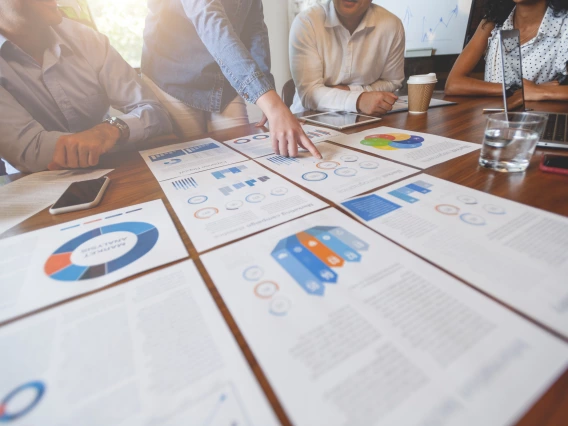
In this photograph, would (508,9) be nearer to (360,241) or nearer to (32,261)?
(360,241)

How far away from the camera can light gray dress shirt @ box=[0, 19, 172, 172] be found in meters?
0.68

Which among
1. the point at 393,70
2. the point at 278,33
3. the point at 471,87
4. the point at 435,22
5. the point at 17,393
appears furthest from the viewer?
the point at 278,33

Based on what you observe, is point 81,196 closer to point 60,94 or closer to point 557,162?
point 60,94

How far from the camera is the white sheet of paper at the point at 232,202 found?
0.37 m

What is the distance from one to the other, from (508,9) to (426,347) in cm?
157

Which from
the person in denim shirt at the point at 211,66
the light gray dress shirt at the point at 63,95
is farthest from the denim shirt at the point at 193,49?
the light gray dress shirt at the point at 63,95

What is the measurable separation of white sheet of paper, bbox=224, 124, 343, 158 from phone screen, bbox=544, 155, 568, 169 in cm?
43

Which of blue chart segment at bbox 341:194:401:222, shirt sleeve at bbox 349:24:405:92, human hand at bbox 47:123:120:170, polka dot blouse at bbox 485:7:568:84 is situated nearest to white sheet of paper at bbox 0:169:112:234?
human hand at bbox 47:123:120:170

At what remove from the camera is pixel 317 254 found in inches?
12.2

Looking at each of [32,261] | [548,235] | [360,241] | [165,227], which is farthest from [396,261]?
[32,261]

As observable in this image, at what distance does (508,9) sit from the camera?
1154 millimetres

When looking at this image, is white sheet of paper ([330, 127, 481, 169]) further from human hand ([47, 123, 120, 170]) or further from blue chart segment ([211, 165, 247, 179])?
human hand ([47, 123, 120, 170])

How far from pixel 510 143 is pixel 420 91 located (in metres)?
0.41

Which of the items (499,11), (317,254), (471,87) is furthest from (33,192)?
(499,11)
